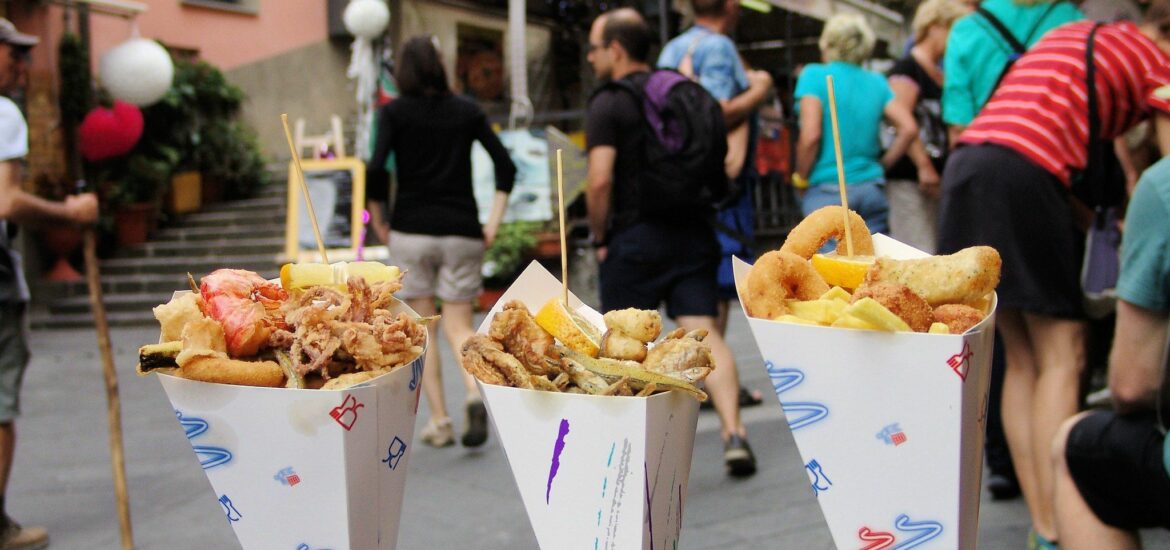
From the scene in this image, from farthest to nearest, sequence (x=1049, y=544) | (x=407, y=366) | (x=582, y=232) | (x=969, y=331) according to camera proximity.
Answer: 1. (x=582, y=232)
2. (x=1049, y=544)
3. (x=407, y=366)
4. (x=969, y=331)

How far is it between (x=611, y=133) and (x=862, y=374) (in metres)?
2.90

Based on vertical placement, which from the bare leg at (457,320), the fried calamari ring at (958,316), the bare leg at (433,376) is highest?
the fried calamari ring at (958,316)

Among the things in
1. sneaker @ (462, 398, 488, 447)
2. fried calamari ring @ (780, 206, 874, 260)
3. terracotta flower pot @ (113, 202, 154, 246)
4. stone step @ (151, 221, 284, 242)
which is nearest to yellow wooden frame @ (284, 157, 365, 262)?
stone step @ (151, 221, 284, 242)

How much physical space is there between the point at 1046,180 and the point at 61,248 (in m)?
10.5

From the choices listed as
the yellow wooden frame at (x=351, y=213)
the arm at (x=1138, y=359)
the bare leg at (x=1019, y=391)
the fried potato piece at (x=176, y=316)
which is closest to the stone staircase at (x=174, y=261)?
the yellow wooden frame at (x=351, y=213)

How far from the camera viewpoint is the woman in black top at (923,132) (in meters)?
5.34

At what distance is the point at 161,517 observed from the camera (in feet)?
14.6

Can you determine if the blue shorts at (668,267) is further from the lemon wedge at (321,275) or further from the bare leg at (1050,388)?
the lemon wedge at (321,275)

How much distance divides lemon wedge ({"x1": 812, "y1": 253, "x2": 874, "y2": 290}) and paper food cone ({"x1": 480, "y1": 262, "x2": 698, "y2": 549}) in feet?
1.21

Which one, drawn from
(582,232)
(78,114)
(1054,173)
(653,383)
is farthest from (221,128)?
(653,383)

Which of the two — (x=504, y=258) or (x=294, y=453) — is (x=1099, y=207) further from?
(x=504, y=258)

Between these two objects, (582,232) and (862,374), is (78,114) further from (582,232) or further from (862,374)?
(862,374)

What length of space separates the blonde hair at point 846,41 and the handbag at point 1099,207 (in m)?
1.57

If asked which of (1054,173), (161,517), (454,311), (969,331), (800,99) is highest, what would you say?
(800,99)
